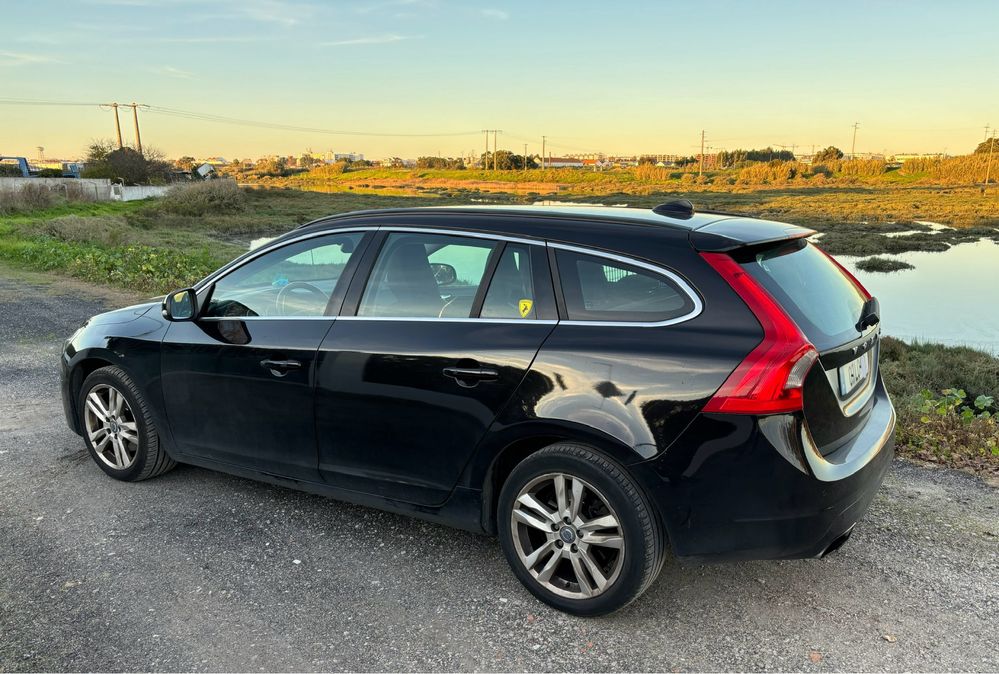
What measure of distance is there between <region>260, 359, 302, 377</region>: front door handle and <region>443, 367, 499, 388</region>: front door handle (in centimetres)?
88

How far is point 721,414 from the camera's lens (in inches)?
101

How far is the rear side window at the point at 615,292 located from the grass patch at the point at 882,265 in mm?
25408

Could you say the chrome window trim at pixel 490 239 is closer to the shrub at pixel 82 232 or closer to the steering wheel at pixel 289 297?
the steering wheel at pixel 289 297

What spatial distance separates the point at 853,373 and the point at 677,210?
1.01m

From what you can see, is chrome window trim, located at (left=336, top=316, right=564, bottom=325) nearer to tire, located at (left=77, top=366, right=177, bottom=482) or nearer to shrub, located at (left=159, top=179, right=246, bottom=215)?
tire, located at (left=77, top=366, right=177, bottom=482)

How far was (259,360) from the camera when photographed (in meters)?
3.67

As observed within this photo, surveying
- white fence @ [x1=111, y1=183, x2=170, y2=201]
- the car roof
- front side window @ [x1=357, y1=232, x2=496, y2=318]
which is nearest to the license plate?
the car roof

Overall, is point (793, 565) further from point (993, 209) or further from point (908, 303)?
point (993, 209)

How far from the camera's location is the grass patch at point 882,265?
2527cm

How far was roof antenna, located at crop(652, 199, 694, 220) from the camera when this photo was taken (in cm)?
322

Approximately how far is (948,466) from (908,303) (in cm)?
1705

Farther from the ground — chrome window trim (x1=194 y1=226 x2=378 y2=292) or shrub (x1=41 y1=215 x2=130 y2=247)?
chrome window trim (x1=194 y1=226 x2=378 y2=292)

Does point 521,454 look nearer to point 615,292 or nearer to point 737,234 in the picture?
point 615,292

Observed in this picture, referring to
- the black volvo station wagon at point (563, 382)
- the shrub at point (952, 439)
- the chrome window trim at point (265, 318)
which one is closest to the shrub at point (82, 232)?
the chrome window trim at point (265, 318)
